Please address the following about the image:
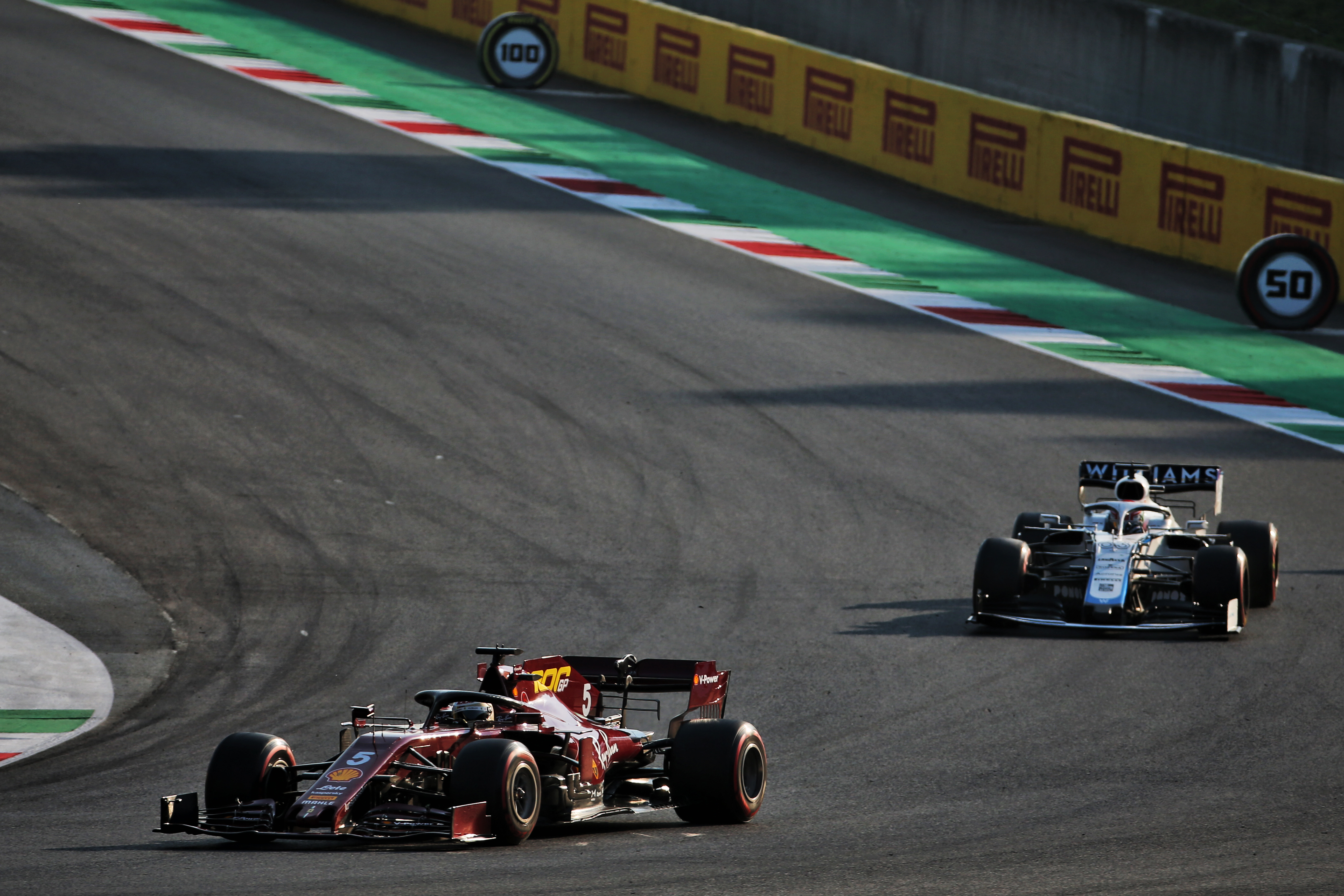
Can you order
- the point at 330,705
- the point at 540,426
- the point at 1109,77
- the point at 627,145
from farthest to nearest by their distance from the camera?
the point at 627,145
the point at 1109,77
the point at 540,426
the point at 330,705

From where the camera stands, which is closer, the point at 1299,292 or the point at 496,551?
the point at 496,551

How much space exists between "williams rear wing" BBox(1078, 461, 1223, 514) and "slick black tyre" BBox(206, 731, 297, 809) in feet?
30.1

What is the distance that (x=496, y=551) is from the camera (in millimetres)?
16391

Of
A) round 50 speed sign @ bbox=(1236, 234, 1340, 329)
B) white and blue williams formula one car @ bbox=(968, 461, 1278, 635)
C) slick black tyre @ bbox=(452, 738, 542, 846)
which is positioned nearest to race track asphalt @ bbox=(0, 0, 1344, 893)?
slick black tyre @ bbox=(452, 738, 542, 846)

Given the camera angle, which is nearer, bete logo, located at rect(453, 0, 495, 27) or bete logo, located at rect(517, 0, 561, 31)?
bete logo, located at rect(517, 0, 561, 31)

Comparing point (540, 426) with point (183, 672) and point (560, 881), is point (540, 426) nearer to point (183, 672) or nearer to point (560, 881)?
point (183, 672)

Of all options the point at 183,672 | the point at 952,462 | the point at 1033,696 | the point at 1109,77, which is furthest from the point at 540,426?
the point at 1109,77

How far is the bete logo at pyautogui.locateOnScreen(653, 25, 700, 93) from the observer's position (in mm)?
31062

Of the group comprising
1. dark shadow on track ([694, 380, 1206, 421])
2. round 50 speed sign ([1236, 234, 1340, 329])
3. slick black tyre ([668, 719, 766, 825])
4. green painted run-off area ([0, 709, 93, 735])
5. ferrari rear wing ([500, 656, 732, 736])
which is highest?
round 50 speed sign ([1236, 234, 1340, 329])

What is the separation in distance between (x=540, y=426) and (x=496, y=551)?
3.10m

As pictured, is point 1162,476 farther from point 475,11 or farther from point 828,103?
point 475,11

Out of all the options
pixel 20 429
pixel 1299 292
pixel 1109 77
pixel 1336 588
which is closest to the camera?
pixel 1336 588

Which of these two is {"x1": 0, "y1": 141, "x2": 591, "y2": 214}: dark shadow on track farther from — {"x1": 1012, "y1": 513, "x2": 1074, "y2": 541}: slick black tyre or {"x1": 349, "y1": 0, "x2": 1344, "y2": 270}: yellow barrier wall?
{"x1": 1012, "y1": 513, "x2": 1074, "y2": 541}: slick black tyre

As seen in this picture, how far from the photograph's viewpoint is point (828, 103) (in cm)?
2983
